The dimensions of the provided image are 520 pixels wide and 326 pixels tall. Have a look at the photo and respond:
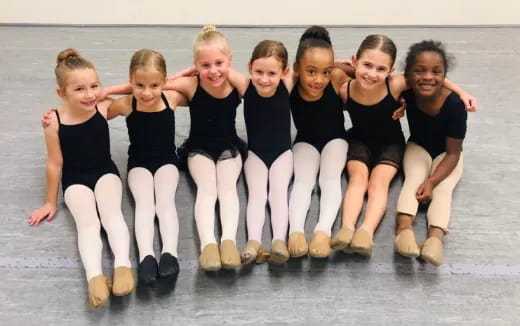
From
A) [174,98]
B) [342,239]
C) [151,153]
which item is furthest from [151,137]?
[342,239]

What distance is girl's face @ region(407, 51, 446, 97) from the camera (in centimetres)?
167

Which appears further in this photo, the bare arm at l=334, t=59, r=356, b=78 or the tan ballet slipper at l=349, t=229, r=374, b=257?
the bare arm at l=334, t=59, r=356, b=78

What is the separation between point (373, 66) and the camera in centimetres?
172

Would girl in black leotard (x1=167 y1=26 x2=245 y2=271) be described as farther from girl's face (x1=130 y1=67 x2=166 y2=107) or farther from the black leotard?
the black leotard

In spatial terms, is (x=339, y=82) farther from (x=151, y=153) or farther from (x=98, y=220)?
(x=98, y=220)

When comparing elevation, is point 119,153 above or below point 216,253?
above

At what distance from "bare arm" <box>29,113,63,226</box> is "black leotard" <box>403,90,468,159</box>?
1.24 meters

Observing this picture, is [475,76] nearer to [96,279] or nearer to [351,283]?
[351,283]

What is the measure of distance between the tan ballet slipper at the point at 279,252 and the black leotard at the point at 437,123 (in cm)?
70

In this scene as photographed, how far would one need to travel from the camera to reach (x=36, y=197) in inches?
74.1

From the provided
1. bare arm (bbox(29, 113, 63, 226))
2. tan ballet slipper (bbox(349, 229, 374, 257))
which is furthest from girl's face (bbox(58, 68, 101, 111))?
tan ballet slipper (bbox(349, 229, 374, 257))

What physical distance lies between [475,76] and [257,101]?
161 centimetres
